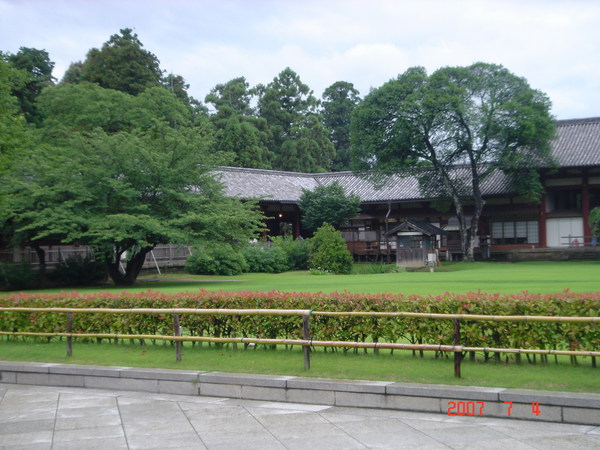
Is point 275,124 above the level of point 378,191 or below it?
above

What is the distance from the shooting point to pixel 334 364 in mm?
7781

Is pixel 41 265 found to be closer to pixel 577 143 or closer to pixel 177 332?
pixel 177 332

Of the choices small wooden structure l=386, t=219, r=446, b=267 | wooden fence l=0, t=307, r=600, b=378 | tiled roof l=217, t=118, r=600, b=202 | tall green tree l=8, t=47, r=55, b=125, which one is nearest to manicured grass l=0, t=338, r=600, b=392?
wooden fence l=0, t=307, r=600, b=378

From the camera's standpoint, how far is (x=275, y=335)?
8680mm

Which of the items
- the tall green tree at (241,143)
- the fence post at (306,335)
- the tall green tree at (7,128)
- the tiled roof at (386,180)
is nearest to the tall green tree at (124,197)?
the tall green tree at (7,128)

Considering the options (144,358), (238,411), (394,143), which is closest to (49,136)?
(394,143)

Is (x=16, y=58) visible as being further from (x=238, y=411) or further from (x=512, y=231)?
(x=238, y=411)

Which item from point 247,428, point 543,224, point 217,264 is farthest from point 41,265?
point 543,224

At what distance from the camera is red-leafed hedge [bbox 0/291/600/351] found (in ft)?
23.8

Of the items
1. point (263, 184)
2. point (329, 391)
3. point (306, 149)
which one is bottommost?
point (329, 391)

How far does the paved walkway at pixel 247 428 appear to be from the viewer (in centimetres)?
546

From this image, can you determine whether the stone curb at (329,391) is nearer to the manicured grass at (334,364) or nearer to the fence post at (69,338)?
the manicured grass at (334,364)

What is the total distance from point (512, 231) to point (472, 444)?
1296 inches

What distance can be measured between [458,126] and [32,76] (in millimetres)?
27402
